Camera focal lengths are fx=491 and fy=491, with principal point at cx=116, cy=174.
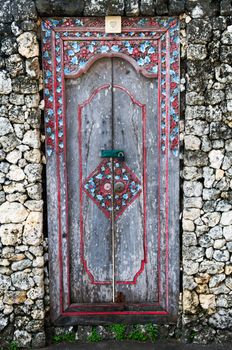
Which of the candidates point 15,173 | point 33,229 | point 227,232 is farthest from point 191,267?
point 15,173

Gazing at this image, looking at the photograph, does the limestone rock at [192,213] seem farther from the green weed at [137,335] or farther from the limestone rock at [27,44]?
the limestone rock at [27,44]

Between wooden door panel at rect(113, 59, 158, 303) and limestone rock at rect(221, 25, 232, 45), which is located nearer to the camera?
limestone rock at rect(221, 25, 232, 45)

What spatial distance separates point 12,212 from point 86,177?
2.11 feet

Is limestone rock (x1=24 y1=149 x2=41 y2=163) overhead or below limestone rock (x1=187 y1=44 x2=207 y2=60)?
below

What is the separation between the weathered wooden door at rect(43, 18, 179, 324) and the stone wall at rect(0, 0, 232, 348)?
0.36 feet

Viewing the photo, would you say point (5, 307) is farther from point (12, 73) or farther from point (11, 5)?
point (11, 5)

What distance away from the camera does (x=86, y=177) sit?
3.94 metres

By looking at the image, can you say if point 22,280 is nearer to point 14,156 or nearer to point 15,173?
point 15,173

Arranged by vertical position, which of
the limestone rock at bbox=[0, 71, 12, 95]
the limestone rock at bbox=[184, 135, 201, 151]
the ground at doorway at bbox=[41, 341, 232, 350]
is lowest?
the ground at doorway at bbox=[41, 341, 232, 350]

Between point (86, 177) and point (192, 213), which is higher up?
point (86, 177)

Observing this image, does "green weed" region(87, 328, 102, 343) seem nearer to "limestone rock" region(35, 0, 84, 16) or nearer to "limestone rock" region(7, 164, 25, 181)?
"limestone rock" region(7, 164, 25, 181)

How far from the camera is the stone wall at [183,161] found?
11.9 ft

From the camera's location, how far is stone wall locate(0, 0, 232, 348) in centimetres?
362

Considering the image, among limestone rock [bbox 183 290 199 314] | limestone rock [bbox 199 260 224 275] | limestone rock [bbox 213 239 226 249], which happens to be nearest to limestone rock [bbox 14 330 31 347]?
limestone rock [bbox 183 290 199 314]
